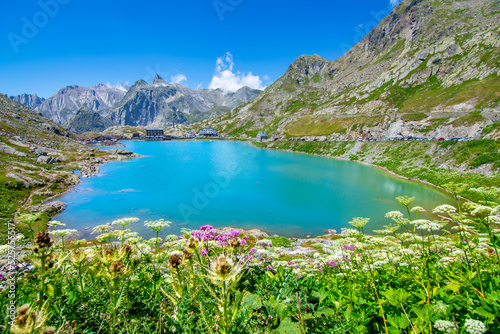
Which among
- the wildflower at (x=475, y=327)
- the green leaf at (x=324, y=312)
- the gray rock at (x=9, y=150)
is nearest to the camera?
the wildflower at (x=475, y=327)

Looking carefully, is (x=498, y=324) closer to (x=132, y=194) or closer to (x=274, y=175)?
(x=132, y=194)

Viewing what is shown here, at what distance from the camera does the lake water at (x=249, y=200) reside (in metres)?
24.2

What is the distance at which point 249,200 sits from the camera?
105 feet

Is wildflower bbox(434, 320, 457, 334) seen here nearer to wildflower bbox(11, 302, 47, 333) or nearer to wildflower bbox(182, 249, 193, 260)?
wildflower bbox(182, 249, 193, 260)

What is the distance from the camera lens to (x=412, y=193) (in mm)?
32562

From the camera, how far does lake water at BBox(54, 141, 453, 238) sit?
24219 millimetres

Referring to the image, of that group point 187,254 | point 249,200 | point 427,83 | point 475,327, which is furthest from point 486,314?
point 427,83

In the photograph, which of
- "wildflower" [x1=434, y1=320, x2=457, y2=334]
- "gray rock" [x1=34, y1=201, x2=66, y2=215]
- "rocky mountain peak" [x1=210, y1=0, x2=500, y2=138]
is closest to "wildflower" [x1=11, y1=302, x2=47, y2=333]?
"wildflower" [x1=434, y1=320, x2=457, y2=334]

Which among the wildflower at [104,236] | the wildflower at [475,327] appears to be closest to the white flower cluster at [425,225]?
the wildflower at [475,327]

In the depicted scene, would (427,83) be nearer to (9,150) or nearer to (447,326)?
(447,326)

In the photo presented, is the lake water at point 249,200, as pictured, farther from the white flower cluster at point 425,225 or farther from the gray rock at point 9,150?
the gray rock at point 9,150

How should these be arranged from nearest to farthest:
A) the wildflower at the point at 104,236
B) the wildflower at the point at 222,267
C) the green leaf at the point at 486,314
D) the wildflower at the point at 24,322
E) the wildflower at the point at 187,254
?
the wildflower at the point at 24,322
the wildflower at the point at 222,267
the green leaf at the point at 486,314
the wildflower at the point at 187,254
the wildflower at the point at 104,236

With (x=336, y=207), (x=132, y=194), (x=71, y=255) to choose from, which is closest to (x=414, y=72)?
(x=336, y=207)

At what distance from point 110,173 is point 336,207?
5400cm
